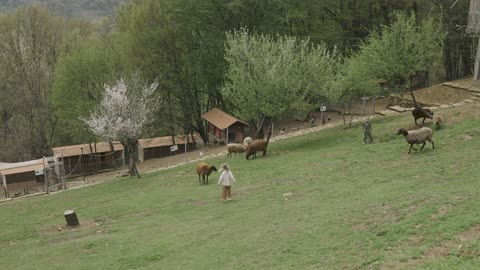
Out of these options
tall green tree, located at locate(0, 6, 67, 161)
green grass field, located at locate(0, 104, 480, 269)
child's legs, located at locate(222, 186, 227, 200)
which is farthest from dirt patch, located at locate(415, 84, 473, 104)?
tall green tree, located at locate(0, 6, 67, 161)

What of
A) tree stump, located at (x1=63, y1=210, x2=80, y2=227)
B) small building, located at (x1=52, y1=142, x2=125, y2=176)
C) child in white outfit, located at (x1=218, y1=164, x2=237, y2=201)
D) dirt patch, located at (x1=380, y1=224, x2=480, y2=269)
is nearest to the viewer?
dirt patch, located at (x1=380, y1=224, x2=480, y2=269)

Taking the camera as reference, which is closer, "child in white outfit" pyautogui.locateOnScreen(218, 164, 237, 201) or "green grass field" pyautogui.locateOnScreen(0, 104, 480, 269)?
"green grass field" pyautogui.locateOnScreen(0, 104, 480, 269)

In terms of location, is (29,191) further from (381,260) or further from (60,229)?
(381,260)

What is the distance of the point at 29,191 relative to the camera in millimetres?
41312

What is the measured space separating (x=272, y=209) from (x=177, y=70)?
3063 centimetres

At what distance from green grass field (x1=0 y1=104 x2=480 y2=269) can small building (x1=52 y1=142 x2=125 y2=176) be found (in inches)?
659

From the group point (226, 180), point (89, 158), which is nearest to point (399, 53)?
point (226, 180)

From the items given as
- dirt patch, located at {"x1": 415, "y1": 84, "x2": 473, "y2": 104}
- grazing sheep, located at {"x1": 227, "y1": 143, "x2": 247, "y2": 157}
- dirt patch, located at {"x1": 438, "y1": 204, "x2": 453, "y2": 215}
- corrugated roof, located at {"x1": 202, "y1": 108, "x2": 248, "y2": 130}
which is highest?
dirt patch, located at {"x1": 415, "y1": 84, "x2": 473, "y2": 104}

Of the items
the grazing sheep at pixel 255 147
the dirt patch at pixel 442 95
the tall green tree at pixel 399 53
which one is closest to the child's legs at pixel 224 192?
the grazing sheep at pixel 255 147

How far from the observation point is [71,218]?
71.1ft

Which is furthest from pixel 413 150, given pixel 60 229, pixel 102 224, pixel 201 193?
pixel 60 229

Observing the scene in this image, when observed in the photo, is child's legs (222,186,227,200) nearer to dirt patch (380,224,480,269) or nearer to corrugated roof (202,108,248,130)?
dirt patch (380,224,480,269)

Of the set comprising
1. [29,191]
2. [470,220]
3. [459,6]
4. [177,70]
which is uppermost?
[459,6]

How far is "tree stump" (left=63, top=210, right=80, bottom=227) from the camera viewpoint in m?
21.5
